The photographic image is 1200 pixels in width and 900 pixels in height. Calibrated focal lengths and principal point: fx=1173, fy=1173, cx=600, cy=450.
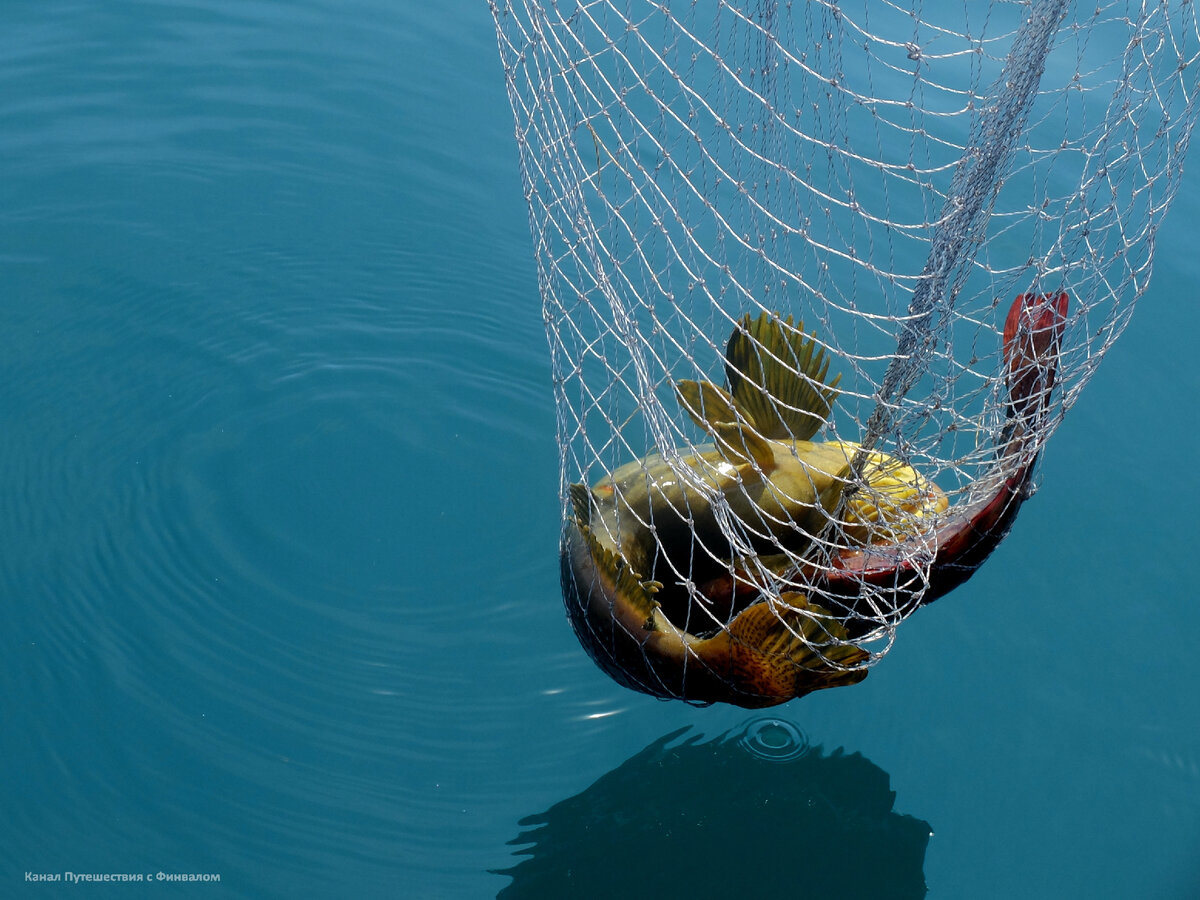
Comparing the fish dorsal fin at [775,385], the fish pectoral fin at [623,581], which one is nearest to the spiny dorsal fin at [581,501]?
the fish pectoral fin at [623,581]

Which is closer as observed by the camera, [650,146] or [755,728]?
[755,728]

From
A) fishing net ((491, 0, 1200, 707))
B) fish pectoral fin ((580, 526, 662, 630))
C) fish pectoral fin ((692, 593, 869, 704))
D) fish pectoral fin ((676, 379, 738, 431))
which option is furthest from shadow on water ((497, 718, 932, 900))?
fish pectoral fin ((676, 379, 738, 431))

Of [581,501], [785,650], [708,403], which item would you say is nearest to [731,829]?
[785,650]

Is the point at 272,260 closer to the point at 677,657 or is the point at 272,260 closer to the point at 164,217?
the point at 164,217

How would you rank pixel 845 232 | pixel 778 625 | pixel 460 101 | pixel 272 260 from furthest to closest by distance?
pixel 460 101 → pixel 845 232 → pixel 272 260 → pixel 778 625

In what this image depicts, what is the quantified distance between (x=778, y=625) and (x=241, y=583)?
4.94ft

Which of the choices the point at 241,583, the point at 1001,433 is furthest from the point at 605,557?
the point at 241,583

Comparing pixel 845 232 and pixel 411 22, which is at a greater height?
pixel 411 22

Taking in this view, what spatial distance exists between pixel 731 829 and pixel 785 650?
71cm

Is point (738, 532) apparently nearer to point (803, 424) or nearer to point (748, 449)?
point (748, 449)

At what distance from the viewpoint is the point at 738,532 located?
248 centimetres

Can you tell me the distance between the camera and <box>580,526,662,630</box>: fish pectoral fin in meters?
2.22

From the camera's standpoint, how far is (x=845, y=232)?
4.20 m

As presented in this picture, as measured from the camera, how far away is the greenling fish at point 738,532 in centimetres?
222
